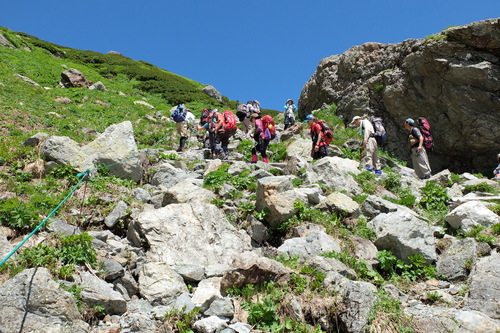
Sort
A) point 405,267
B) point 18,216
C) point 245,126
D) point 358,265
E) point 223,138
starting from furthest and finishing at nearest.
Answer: point 245,126 → point 223,138 → point 405,267 → point 358,265 → point 18,216

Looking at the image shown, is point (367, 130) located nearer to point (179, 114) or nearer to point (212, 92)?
point (179, 114)

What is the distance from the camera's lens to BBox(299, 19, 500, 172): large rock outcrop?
1784 cm

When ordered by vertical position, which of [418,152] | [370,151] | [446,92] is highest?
[446,92]

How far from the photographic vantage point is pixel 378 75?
22.1 m

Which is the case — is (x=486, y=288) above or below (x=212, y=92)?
below

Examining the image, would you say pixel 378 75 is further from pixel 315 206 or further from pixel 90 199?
pixel 90 199

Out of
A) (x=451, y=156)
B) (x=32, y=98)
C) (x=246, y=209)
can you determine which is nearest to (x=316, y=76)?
(x=451, y=156)

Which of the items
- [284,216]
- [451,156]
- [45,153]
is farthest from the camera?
[451,156]

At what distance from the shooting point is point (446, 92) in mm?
18797

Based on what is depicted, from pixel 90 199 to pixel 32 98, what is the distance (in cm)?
1663

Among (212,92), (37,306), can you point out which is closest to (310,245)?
(37,306)

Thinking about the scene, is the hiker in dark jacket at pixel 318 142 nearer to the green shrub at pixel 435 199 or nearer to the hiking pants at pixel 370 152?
the hiking pants at pixel 370 152

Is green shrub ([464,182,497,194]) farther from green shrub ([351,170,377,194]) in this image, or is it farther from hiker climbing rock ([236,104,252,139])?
hiker climbing rock ([236,104,252,139])

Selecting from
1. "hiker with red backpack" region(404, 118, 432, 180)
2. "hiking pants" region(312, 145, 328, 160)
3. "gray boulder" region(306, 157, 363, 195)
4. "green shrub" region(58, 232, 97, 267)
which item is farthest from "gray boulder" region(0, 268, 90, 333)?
"hiker with red backpack" region(404, 118, 432, 180)
